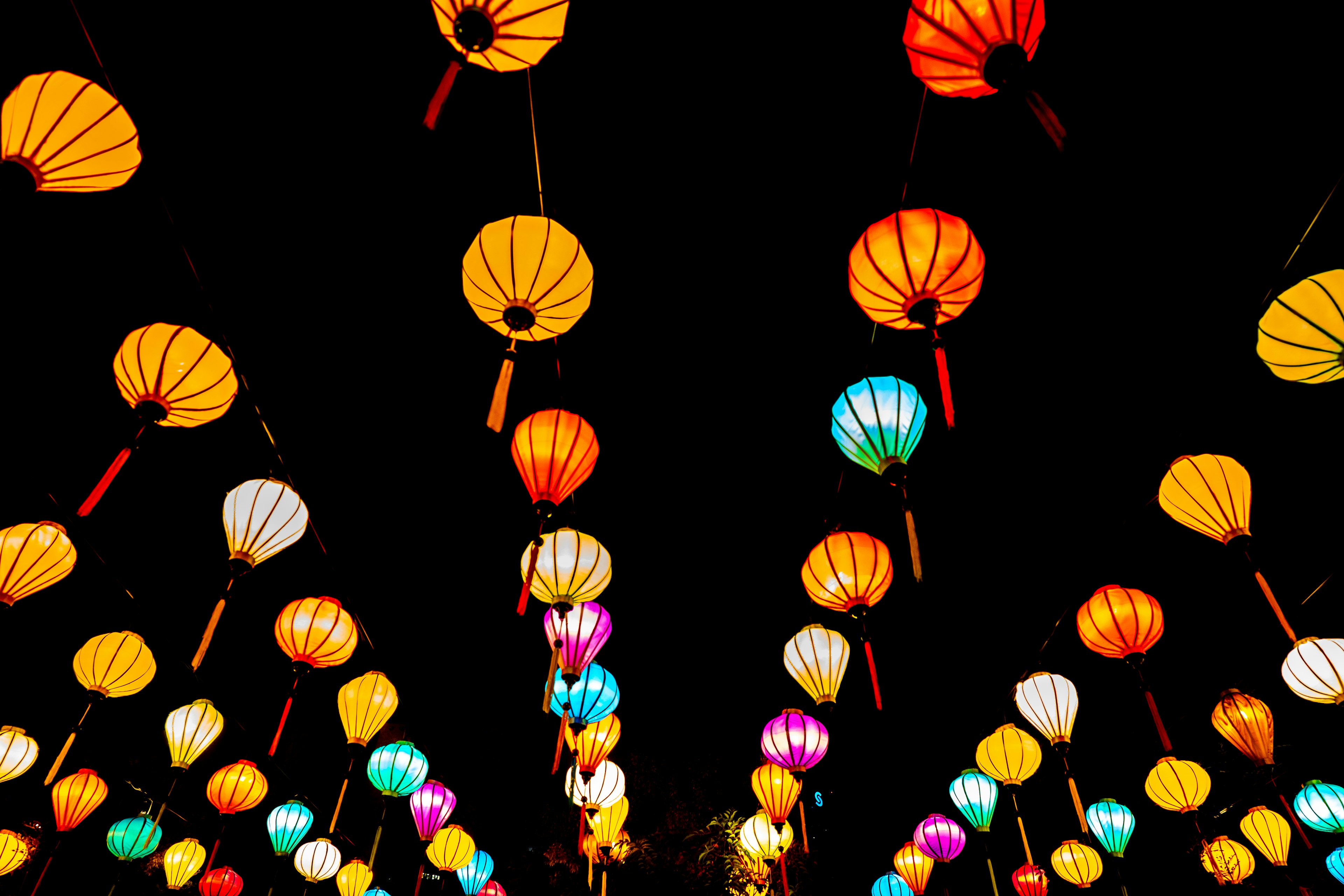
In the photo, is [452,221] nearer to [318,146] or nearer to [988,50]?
[318,146]

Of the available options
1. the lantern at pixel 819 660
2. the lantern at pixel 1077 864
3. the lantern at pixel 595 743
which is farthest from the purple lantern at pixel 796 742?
the lantern at pixel 1077 864

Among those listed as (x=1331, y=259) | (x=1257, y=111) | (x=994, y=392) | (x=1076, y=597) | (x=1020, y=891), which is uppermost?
(x=994, y=392)

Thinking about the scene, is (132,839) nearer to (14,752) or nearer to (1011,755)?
(14,752)

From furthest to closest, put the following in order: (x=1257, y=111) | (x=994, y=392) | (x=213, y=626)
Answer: (x=994, y=392)
(x=1257, y=111)
(x=213, y=626)

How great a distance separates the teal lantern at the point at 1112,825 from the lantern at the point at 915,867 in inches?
66.2

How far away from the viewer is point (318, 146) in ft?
15.1

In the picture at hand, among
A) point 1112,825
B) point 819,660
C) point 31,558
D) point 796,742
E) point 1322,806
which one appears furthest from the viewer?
point 1112,825

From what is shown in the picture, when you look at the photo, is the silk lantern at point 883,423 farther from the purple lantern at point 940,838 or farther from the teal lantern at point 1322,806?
the teal lantern at point 1322,806

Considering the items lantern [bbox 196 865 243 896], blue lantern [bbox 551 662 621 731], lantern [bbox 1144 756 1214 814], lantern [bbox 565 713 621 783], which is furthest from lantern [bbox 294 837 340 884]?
lantern [bbox 1144 756 1214 814]

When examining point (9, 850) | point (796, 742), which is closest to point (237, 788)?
point (9, 850)

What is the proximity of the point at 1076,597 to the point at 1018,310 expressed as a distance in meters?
2.28

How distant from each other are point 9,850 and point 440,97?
340 inches

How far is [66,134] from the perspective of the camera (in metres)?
2.75

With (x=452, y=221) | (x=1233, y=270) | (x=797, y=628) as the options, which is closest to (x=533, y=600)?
(x=797, y=628)
